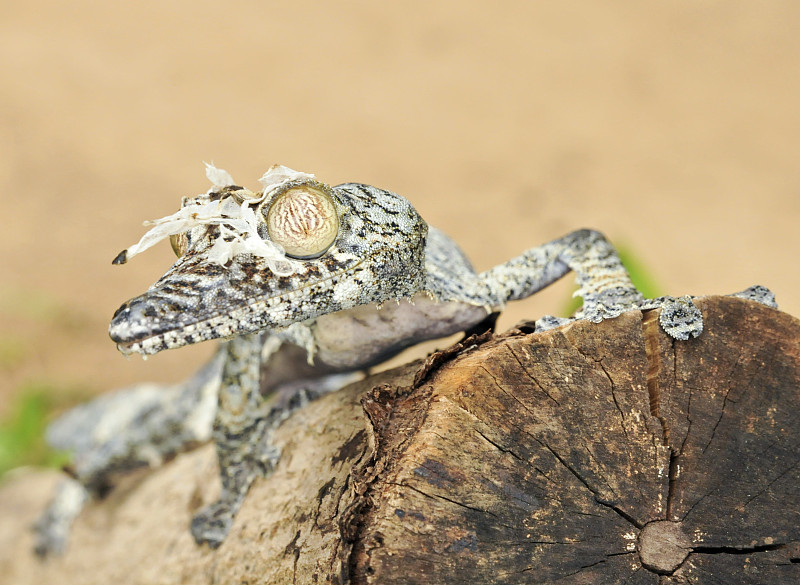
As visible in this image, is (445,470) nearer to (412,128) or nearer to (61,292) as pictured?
(61,292)

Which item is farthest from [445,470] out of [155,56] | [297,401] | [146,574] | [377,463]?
[155,56]

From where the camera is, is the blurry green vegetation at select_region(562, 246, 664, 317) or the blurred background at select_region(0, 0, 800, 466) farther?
the blurred background at select_region(0, 0, 800, 466)

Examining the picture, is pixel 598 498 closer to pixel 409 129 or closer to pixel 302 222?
pixel 302 222

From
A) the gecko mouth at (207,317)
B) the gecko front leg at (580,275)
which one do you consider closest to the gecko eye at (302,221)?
the gecko mouth at (207,317)

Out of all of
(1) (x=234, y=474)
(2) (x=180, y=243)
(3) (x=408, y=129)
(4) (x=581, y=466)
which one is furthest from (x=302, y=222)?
(3) (x=408, y=129)

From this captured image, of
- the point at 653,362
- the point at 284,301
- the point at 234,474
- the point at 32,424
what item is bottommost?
the point at 653,362

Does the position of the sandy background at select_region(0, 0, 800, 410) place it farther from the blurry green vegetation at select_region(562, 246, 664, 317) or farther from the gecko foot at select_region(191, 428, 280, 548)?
the gecko foot at select_region(191, 428, 280, 548)

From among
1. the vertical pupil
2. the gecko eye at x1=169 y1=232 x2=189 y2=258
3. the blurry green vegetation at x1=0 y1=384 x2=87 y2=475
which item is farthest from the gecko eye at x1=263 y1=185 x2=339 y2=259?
the blurry green vegetation at x1=0 y1=384 x2=87 y2=475
